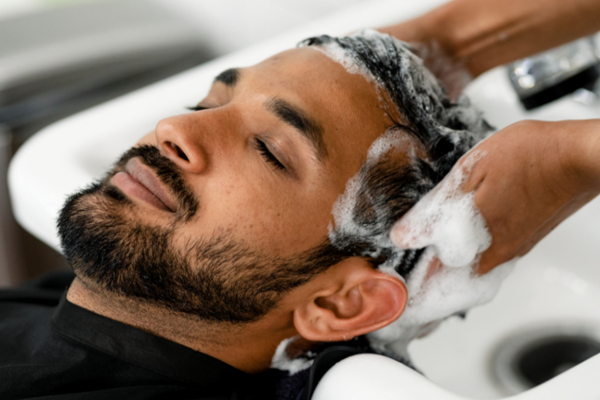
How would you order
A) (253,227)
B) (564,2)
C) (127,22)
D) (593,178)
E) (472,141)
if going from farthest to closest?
1. (127,22)
2. (564,2)
3. (472,141)
4. (253,227)
5. (593,178)

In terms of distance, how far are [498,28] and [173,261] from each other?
0.84 meters

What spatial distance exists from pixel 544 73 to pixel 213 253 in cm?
78

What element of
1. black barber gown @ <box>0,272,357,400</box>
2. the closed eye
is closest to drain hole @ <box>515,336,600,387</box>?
black barber gown @ <box>0,272,357,400</box>

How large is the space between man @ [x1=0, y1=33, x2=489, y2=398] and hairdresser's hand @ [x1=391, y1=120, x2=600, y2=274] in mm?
125

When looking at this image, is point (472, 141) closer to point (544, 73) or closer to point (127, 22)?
point (544, 73)

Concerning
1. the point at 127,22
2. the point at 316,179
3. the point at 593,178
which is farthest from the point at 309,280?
the point at 127,22

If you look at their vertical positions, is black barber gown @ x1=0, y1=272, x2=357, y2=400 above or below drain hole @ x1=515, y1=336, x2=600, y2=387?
above

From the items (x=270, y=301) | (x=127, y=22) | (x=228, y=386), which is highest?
(x=127, y=22)

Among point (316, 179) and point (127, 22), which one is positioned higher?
point (127, 22)

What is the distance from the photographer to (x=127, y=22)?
192 centimetres

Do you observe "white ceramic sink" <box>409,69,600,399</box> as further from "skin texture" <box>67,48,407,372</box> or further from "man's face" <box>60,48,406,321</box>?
"man's face" <box>60,48,406,321</box>

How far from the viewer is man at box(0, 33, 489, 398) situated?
3.06 ft

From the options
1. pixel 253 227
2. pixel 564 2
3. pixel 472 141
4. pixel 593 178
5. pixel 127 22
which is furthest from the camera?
pixel 127 22

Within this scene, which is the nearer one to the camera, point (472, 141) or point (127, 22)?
point (472, 141)
